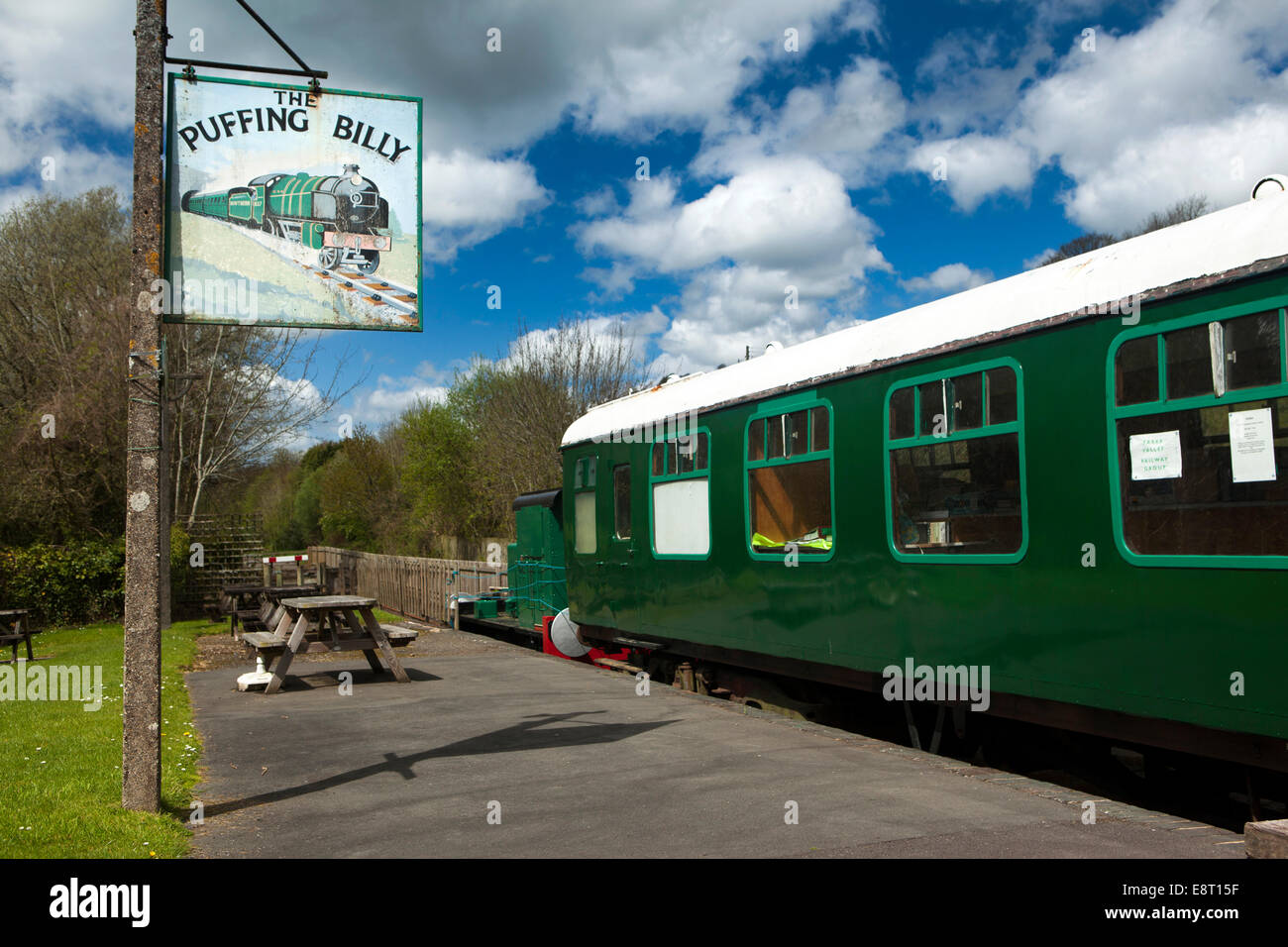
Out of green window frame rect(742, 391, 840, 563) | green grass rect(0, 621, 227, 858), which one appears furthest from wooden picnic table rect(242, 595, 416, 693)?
green window frame rect(742, 391, 840, 563)

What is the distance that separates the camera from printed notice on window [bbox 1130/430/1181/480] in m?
4.89

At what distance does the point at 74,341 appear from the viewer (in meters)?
23.5

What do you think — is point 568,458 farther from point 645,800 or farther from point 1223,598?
point 1223,598

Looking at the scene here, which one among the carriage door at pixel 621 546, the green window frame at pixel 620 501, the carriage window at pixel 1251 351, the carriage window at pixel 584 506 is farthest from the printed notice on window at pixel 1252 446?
the carriage window at pixel 584 506

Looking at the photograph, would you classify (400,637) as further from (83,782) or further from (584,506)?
(83,782)

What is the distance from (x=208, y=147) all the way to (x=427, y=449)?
31.0 metres

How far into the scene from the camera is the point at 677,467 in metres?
9.77

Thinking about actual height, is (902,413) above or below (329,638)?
above

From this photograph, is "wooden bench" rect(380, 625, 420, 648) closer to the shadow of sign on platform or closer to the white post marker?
the white post marker

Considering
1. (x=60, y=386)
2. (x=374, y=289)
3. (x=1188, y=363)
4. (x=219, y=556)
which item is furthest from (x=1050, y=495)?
(x=60, y=386)

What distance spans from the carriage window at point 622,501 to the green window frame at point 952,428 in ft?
13.9

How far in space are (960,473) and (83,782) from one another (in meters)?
5.68

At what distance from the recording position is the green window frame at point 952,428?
580cm
